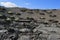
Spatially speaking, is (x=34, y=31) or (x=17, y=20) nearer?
(x=34, y=31)

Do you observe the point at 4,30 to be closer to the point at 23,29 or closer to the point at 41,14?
the point at 23,29

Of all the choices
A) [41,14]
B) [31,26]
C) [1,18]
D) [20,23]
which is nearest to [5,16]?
[1,18]

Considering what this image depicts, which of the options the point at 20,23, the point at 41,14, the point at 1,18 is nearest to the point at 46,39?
the point at 20,23

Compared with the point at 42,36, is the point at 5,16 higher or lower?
→ higher

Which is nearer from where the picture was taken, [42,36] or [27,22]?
[42,36]

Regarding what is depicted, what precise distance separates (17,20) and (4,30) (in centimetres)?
456

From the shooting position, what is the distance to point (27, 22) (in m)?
23.4

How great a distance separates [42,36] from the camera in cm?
1861

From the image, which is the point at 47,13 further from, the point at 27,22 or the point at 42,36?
the point at 42,36

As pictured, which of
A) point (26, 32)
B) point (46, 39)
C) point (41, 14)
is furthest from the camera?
point (41, 14)

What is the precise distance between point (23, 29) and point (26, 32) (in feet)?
2.81

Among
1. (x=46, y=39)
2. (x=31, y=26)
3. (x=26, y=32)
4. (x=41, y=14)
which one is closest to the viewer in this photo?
(x=46, y=39)

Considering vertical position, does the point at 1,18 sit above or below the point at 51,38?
above

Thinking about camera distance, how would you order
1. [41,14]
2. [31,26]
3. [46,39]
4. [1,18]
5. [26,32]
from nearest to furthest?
1. [46,39]
2. [26,32]
3. [31,26]
4. [1,18]
5. [41,14]
